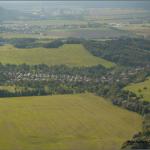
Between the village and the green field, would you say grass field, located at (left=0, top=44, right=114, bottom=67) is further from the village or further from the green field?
the green field

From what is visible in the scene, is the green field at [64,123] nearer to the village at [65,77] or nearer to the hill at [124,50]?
the village at [65,77]

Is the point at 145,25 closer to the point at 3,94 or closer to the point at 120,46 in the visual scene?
the point at 120,46

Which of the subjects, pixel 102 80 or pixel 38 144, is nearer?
pixel 38 144

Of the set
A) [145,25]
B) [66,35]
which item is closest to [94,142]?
[66,35]

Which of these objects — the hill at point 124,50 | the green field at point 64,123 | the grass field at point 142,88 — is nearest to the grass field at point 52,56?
the hill at point 124,50

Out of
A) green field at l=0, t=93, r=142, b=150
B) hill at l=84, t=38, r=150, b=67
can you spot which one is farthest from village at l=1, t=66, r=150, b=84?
green field at l=0, t=93, r=142, b=150

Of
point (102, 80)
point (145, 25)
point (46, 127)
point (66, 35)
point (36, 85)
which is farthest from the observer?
point (145, 25)

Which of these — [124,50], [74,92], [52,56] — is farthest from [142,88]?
[124,50]
